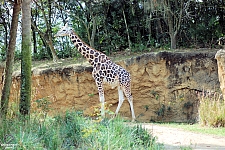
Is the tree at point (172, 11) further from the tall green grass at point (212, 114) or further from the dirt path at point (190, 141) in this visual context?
the dirt path at point (190, 141)

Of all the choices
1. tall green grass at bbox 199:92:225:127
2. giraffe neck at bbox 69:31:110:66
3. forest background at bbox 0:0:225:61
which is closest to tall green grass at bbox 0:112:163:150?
tall green grass at bbox 199:92:225:127

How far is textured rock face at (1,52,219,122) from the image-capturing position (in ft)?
34.9

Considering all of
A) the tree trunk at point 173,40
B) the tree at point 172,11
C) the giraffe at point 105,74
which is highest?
the tree at point 172,11

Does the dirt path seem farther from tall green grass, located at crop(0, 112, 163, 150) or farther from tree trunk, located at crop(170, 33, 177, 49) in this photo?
tree trunk, located at crop(170, 33, 177, 49)

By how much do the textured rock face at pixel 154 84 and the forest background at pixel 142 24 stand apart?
210 centimetres

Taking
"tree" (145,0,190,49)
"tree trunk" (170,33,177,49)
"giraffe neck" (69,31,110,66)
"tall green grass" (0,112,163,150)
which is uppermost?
"tree" (145,0,190,49)

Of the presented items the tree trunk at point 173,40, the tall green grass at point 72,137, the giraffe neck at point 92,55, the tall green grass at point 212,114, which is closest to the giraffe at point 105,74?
the giraffe neck at point 92,55

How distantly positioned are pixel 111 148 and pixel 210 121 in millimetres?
4583

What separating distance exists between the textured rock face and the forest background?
2.10m

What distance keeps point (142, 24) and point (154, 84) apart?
13.9 feet

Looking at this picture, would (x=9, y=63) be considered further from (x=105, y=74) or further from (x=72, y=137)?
(x=105, y=74)

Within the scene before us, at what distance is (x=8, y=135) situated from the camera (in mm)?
4676

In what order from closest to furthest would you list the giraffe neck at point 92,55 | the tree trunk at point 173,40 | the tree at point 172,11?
1. the giraffe neck at point 92,55
2. the tree at point 172,11
3. the tree trunk at point 173,40

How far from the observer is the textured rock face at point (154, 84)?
10.6 metres
